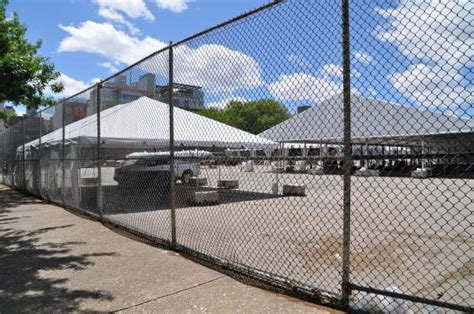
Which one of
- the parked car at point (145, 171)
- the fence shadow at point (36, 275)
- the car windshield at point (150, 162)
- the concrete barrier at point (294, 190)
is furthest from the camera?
the concrete barrier at point (294, 190)

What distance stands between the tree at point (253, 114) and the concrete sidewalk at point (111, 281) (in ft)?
6.33

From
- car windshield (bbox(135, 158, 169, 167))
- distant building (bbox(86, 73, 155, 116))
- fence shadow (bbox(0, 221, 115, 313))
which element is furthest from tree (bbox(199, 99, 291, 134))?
fence shadow (bbox(0, 221, 115, 313))

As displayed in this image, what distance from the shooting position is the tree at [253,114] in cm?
Answer: 465

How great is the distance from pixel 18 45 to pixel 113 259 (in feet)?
41.4

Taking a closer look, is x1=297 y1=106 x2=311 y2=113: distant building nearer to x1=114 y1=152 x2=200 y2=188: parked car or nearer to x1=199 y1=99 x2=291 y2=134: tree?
x1=199 y1=99 x2=291 y2=134: tree

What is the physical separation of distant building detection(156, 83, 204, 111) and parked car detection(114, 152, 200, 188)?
1927mm

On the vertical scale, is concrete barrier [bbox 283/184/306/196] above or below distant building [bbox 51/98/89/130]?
below

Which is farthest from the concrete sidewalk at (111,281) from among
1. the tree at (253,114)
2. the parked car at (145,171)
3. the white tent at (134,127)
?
the white tent at (134,127)

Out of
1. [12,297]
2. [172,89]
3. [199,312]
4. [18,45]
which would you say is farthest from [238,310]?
[18,45]

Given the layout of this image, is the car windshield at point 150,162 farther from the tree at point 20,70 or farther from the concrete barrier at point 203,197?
the tree at point 20,70

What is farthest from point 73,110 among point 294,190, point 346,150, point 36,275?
point 346,150

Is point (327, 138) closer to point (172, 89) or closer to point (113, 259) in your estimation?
point (172, 89)

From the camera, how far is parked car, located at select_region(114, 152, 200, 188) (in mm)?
8594

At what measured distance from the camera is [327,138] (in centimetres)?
592
